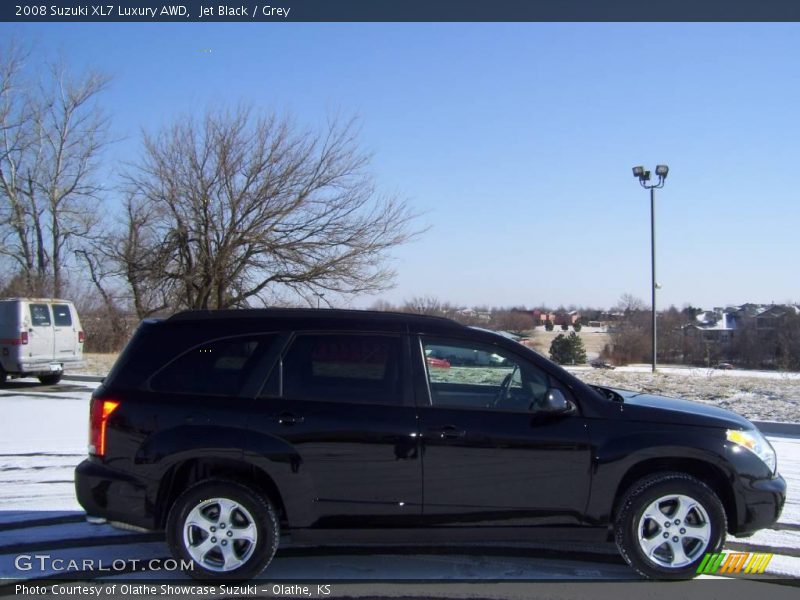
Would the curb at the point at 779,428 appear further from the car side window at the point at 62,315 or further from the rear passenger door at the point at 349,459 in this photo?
the car side window at the point at 62,315

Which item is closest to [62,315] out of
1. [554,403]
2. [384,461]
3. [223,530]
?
[223,530]

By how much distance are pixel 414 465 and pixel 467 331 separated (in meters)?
0.95

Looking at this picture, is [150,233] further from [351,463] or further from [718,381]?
[351,463]

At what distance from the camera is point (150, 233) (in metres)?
20.8

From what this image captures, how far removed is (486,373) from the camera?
5.06m

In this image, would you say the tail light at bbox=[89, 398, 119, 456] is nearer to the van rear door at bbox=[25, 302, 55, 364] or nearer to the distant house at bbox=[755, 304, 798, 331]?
the van rear door at bbox=[25, 302, 55, 364]

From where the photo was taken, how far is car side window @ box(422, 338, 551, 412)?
473 cm

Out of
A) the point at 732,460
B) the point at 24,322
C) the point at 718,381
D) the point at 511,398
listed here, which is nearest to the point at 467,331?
the point at 511,398

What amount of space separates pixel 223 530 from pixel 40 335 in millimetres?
12739

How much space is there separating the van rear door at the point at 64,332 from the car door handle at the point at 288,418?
13.0 meters

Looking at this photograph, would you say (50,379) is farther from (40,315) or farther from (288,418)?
(288,418)

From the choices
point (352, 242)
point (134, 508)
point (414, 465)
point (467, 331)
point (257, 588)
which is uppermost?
point (352, 242)

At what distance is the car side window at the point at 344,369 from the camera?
4.64 m

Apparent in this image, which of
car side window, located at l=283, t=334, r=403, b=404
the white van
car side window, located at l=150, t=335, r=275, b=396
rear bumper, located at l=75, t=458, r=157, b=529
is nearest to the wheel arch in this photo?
car side window, located at l=283, t=334, r=403, b=404
